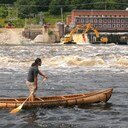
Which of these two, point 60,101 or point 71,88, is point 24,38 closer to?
point 71,88

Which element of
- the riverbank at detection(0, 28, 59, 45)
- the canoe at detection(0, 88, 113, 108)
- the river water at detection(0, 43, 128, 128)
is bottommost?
the riverbank at detection(0, 28, 59, 45)

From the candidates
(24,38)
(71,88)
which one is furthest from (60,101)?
(24,38)

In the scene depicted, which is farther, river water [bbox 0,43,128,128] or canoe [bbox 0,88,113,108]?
canoe [bbox 0,88,113,108]

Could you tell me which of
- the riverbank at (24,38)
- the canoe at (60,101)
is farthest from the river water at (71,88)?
the riverbank at (24,38)

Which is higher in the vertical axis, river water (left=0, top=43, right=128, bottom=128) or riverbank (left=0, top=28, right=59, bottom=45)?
river water (left=0, top=43, right=128, bottom=128)

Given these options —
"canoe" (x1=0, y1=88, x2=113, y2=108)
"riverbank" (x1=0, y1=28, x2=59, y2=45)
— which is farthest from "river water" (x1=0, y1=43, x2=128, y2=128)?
"riverbank" (x1=0, y1=28, x2=59, y2=45)

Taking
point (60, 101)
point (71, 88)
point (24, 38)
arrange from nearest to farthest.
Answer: point (60, 101), point (71, 88), point (24, 38)

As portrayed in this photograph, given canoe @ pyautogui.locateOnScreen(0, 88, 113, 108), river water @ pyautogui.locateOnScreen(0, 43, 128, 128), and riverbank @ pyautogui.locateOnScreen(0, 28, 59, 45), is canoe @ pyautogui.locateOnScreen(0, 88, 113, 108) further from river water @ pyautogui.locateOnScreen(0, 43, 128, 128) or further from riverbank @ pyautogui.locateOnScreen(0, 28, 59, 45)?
riverbank @ pyautogui.locateOnScreen(0, 28, 59, 45)

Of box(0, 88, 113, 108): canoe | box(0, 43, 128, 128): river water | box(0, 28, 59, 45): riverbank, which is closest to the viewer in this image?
box(0, 43, 128, 128): river water

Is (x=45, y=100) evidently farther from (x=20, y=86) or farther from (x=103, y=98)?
(x=20, y=86)

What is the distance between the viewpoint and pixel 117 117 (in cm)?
2500

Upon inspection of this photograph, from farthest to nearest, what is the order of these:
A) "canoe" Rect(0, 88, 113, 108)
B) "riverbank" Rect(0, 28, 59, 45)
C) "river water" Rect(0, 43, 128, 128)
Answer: "riverbank" Rect(0, 28, 59, 45)
"canoe" Rect(0, 88, 113, 108)
"river water" Rect(0, 43, 128, 128)

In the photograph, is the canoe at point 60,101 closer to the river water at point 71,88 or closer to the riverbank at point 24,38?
the river water at point 71,88

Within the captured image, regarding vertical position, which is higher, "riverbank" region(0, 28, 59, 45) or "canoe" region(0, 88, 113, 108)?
"canoe" region(0, 88, 113, 108)
